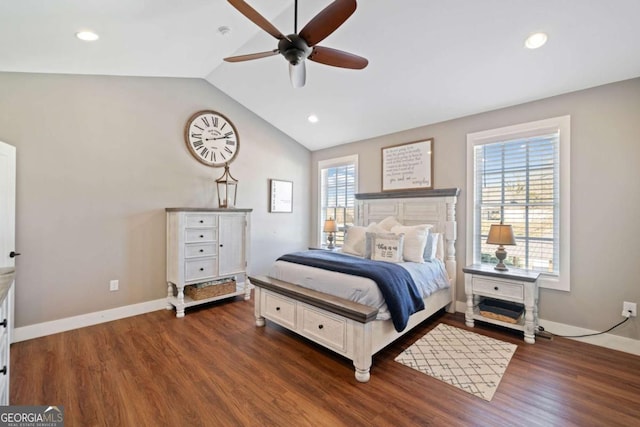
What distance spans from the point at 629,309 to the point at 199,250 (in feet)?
15.1

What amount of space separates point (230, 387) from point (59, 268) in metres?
2.44

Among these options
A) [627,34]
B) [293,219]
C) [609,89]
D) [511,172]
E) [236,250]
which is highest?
[627,34]

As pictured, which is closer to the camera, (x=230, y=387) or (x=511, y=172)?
(x=230, y=387)

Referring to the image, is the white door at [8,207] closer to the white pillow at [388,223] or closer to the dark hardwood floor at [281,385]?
the dark hardwood floor at [281,385]

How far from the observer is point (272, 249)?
16.6 ft

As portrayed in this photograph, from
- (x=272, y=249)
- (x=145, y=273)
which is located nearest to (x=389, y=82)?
(x=272, y=249)

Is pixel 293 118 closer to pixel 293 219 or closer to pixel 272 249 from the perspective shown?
→ pixel 293 219

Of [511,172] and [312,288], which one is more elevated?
[511,172]

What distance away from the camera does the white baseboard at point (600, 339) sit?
2.64 metres

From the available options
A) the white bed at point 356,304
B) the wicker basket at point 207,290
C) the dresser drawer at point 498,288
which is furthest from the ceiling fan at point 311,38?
the wicker basket at point 207,290

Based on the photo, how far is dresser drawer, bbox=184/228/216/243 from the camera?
3600mm

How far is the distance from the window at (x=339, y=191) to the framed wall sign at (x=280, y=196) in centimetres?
63

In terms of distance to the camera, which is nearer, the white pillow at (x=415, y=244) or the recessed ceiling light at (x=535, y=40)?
the recessed ceiling light at (x=535, y=40)

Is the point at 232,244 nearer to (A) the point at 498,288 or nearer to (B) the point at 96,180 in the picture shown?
(B) the point at 96,180
